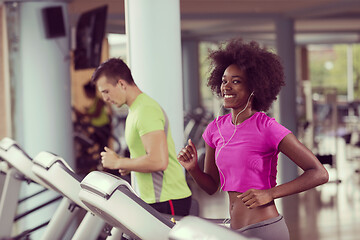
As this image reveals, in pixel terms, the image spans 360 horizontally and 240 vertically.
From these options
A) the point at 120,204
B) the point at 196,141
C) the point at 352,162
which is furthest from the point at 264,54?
the point at 352,162

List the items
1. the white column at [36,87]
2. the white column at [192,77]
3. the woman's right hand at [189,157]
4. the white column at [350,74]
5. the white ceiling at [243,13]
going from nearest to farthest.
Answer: the woman's right hand at [189,157] < the white column at [36,87] < the white ceiling at [243,13] < the white column at [192,77] < the white column at [350,74]

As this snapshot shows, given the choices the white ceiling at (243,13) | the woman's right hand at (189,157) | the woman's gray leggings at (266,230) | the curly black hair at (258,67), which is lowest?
the woman's gray leggings at (266,230)

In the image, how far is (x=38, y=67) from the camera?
17.3ft

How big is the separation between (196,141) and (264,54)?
7142 millimetres

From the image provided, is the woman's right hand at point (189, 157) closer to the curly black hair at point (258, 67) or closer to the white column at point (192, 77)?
the curly black hair at point (258, 67)

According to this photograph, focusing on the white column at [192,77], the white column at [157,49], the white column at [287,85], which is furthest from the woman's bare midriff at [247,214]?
the white column at [192,77]

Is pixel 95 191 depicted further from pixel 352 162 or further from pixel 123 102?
pixel 352 162

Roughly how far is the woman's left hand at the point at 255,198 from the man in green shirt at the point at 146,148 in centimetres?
68

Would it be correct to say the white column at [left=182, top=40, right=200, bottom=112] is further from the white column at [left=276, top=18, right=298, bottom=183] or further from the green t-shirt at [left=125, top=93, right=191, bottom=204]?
the green t-shirt at [left=125, top=93, right=191, bottom=204]

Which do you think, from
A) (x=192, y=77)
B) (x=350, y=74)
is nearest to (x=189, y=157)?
(x=192, y=77)

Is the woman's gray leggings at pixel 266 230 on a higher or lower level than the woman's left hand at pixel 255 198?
lower

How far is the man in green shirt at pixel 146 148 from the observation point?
8.10 feet

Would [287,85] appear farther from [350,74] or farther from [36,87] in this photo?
[350,74]

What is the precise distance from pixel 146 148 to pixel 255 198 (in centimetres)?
75
